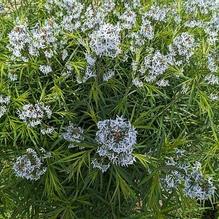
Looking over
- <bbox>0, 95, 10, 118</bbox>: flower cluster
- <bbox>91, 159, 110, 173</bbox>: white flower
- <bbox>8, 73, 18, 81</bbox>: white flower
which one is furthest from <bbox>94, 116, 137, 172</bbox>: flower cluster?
<bbox>8, 73, 18, 81</bbox>: white flower

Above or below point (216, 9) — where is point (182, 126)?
below

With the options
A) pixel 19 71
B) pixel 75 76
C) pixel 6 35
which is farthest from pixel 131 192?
pixel 6 35

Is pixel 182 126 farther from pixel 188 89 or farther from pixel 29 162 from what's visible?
pixel 29 162

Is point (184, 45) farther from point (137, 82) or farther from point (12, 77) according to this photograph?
point (12, 77)

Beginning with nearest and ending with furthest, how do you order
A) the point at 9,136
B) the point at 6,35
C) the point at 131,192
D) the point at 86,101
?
1. the point at 131,192
2. the point at 86,101
3. the point at 9,136
4. the point at 6,35

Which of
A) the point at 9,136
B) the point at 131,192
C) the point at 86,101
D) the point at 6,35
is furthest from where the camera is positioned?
the point at 6,35

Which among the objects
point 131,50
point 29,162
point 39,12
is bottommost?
point 29,162

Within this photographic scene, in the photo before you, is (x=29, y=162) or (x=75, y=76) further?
(x=75, y=76)

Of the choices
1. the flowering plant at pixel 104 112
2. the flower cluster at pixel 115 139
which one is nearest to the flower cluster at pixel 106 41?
the flowering plant at pixel 104 112

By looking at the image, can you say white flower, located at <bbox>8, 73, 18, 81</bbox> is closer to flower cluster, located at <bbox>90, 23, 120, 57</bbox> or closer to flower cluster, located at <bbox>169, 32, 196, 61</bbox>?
flower cluster, located at <bbox>90, 23, 120, 57</bbox>

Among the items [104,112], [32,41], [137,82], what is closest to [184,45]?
[137,82]
